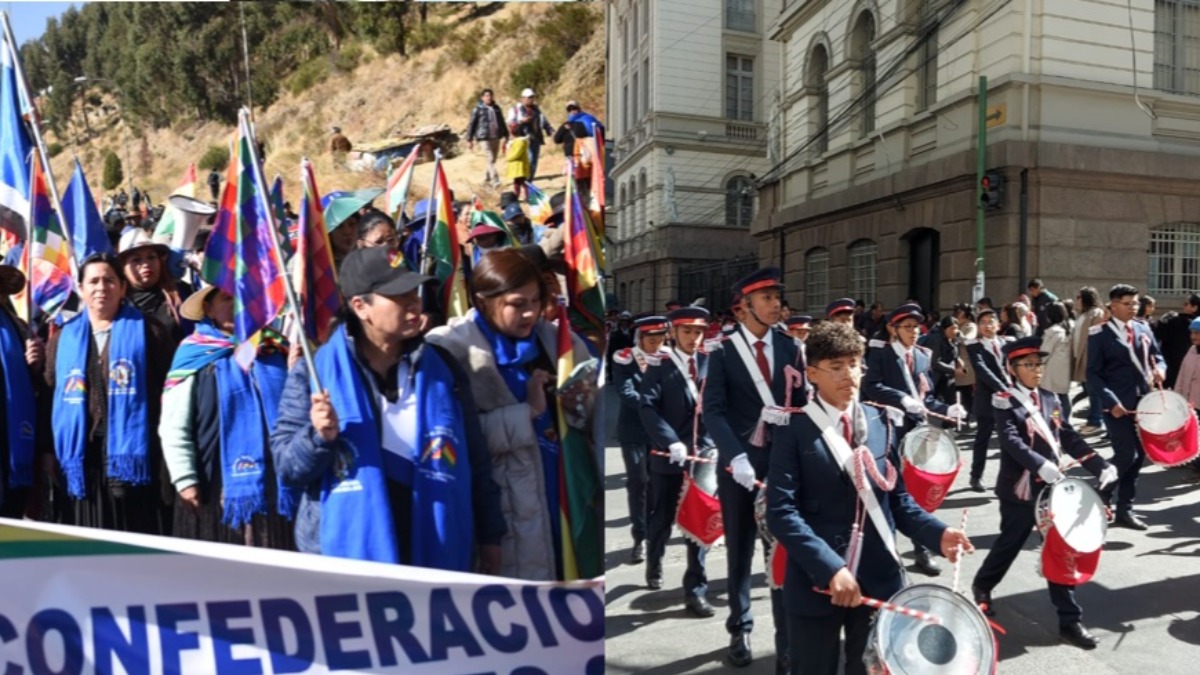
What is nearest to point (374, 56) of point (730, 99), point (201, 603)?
point (201, 603)

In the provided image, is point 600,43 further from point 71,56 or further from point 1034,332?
point 1034,332

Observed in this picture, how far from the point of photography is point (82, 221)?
2492 mm

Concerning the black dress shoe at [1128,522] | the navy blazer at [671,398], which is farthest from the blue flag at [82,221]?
the black dress shoe at [1128,522]

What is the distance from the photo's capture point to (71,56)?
2465 millimetres

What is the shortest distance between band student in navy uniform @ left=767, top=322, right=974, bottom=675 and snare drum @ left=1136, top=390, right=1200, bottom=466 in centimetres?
420

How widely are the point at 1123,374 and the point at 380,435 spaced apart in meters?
7.34

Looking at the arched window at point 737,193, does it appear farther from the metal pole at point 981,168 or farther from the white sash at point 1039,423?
the metal pole at point 981,168

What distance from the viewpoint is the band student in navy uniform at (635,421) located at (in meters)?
5.98

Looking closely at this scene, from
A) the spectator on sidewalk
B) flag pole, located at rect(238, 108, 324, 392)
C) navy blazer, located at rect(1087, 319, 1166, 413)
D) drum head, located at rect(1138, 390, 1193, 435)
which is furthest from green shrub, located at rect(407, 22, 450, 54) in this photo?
navy blazer, located at rect(1087, 319, 1166, 413)

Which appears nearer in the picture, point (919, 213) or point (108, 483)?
point (108, 483)

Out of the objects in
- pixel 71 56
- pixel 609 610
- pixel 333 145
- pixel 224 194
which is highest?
pixel 71 56

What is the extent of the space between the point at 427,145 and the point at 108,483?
4.04 ft

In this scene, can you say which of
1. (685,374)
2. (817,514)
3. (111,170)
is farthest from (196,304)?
(685,374)

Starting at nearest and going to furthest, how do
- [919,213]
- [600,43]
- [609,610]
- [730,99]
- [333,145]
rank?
[333,145] → [600,43] → [730,99] → [609,610] → [919,213]
